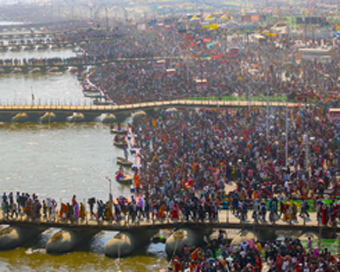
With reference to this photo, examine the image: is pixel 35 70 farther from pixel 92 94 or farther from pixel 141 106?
pixel 141 106

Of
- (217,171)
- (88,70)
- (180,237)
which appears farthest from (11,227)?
(88,70)

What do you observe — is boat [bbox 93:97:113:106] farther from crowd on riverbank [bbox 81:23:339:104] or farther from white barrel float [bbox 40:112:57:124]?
white barrel float [bbox 40:112:57:124]

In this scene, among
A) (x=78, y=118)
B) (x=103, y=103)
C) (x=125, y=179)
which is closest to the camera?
(x=125, y=179)

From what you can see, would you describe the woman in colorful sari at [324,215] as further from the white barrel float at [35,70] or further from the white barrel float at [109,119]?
the white barrel float at [35,70]

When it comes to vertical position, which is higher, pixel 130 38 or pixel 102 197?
pixel 130 38

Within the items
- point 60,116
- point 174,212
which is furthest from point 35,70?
point 174,212

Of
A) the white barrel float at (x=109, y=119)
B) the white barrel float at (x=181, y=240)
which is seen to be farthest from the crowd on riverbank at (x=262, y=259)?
the white barrel float at (x=109, y=119)

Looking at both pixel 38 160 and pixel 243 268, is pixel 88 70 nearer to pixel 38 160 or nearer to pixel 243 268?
pixel 38 160
